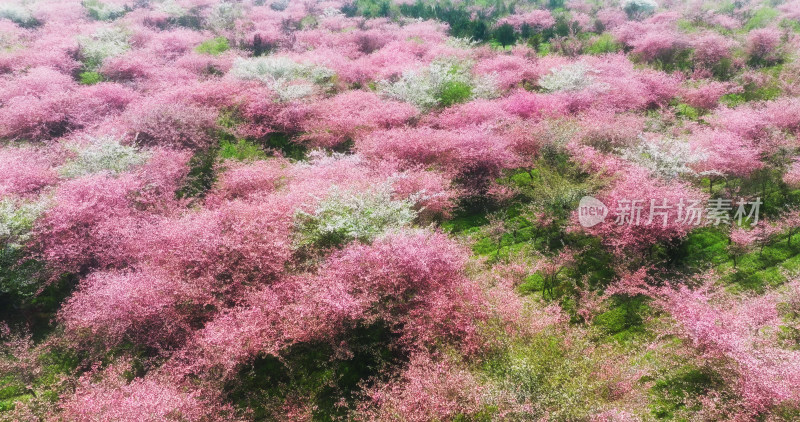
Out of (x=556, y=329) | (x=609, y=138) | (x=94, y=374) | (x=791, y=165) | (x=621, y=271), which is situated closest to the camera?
(x=556, y=329)

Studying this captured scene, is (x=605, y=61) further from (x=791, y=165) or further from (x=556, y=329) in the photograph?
(x=556, y=329)

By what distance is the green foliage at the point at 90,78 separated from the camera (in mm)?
17078

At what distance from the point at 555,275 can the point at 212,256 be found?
7083mm

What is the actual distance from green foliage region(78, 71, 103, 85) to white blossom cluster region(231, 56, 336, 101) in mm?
5761

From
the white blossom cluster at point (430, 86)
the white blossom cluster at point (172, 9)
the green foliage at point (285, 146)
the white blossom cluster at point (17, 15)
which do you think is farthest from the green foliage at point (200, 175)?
the white blossom cluster at point (17, 15)

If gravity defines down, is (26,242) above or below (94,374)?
above

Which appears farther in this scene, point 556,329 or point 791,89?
point 791,89

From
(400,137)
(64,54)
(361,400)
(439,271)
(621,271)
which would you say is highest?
(64,54)

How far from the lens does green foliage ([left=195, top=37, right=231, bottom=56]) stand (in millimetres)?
21319

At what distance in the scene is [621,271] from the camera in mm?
7930

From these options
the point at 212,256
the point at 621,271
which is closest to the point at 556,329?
the point at 621,271

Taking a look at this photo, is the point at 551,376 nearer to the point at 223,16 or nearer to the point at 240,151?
the point at 240,151

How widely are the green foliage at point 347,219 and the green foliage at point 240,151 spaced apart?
576 centimetres

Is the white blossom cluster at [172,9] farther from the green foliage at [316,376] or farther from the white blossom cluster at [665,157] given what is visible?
the white blossom cluster at [665,157]
